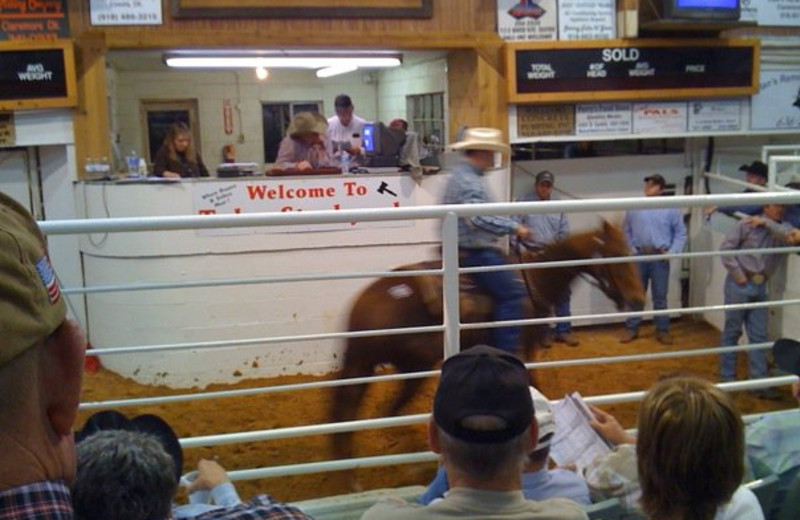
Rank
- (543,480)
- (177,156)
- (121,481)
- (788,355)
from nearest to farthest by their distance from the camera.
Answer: (121,481)
(543,480)
(788,355)
(177,156)

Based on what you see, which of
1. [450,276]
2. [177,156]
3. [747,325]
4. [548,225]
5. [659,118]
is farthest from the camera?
[659,118]

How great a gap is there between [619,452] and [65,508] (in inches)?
68.0

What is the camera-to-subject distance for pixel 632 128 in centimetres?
742

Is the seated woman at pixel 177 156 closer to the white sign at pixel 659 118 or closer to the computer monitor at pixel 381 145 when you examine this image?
the computer monitor at pixel 381 145

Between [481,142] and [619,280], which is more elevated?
[481,142]

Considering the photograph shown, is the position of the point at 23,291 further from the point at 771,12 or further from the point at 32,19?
the point at 771,12

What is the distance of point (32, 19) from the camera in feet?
20.2

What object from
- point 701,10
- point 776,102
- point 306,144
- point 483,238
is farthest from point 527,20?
point 483,238

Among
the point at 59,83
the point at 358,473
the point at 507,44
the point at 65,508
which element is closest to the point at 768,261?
the point at 507,44

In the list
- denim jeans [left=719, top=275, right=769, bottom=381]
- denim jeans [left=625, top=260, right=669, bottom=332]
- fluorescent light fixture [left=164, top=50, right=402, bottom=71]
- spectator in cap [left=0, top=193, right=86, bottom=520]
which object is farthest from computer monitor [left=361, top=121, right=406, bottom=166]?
Result: spectator in cap [left=0, top=193, right=86, bottom=520]

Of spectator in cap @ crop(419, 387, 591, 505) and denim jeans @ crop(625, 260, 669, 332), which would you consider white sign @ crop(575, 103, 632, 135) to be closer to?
denim jeans @ crop(625, 260, 669, 332)

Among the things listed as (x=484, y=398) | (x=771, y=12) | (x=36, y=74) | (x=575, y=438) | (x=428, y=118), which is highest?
(x=771, y=12)

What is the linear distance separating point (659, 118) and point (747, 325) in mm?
2185

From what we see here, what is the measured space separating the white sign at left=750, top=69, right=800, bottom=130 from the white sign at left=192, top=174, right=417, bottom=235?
3.47 m
